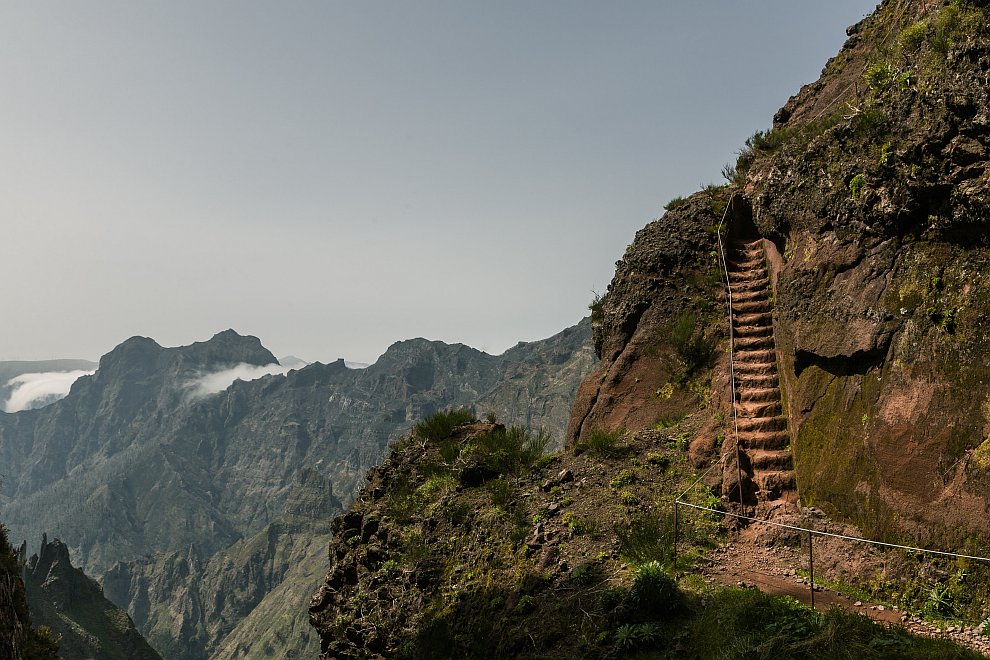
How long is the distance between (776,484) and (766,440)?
97cm

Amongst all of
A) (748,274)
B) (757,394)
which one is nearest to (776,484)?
(757,394)

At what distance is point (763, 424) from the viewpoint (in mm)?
10969

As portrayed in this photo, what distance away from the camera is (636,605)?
25.2 feet

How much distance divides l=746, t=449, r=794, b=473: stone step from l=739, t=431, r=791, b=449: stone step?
0.12m

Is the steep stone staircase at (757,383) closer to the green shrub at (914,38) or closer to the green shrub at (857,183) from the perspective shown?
the green shrub at (857,183)

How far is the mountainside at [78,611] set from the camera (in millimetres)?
121562

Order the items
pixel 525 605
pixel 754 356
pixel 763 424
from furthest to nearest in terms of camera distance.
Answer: pixel 754 356, pixel 763 424, pixel 525 605

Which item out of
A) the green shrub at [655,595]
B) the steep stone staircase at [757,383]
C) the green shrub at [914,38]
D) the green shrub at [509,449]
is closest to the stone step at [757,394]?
the steep stone staircase at [757,383]

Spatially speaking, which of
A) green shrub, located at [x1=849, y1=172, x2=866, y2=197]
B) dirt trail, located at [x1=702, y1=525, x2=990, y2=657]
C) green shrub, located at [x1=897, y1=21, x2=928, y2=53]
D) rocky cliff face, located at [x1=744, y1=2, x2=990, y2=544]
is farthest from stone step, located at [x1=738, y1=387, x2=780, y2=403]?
green shrub, located at [x1=897, y1=21, x2=928, y2=53]

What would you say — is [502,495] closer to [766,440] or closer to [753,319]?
[766,440]

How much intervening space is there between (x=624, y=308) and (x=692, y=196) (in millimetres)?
4727

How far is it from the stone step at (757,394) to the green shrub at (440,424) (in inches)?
351

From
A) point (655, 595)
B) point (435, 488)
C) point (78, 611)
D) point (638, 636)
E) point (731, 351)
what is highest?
point (731, 351)

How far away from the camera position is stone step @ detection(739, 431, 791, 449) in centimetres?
1061
